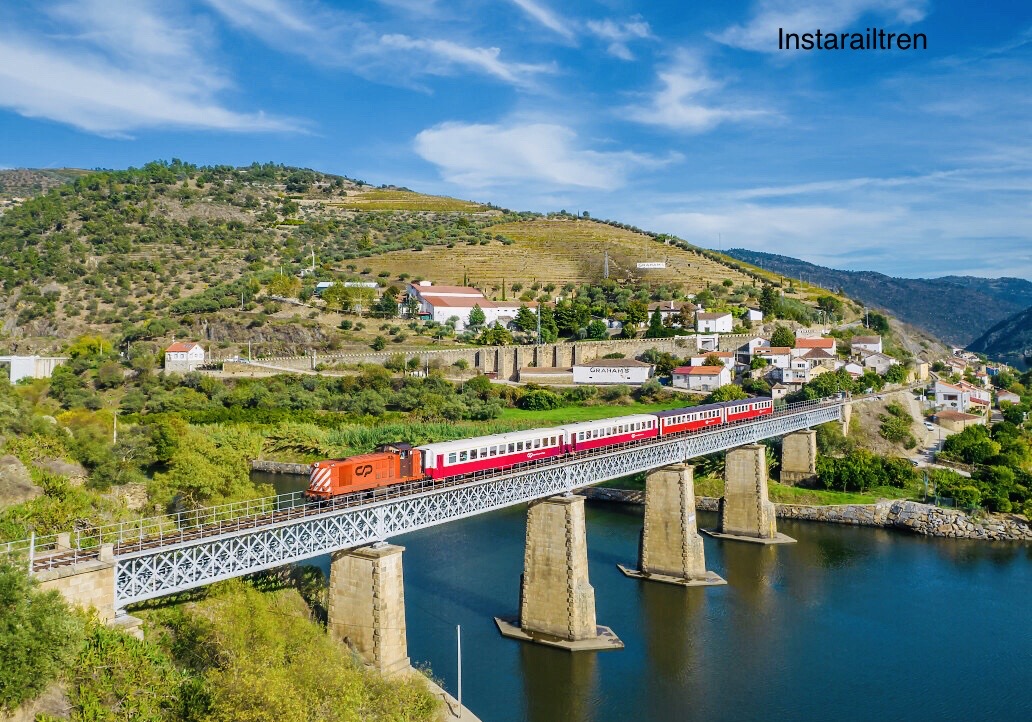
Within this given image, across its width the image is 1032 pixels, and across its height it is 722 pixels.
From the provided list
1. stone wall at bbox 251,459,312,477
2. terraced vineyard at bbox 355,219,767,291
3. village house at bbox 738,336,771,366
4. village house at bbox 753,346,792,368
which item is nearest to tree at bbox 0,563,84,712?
stone wall at bbox 251,459,312,477

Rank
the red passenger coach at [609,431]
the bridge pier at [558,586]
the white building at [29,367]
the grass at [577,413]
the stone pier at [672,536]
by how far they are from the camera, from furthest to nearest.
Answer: the white building at [29,367], the grass at [577,413], the stone pier at [672,536], the red passenger coach at [609,431], the bridge pier at [558,586]

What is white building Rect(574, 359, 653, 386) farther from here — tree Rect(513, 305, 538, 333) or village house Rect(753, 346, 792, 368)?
tree Rect(513, 305, 538, 333)

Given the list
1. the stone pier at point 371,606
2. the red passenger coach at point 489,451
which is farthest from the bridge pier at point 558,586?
the stone pier at point 371,606

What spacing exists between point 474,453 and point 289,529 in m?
7.91

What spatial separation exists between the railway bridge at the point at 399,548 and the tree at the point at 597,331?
42.4m

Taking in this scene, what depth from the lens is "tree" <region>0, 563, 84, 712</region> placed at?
1373cm

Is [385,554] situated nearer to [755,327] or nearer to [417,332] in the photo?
[417,332]

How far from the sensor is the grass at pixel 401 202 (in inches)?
6083

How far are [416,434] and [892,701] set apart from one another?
3739 centimetres

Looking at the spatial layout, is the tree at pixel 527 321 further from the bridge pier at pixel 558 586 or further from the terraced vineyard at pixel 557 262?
the bridge pier at pixel 558 586

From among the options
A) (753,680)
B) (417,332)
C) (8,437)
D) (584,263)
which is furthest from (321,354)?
(753,680)

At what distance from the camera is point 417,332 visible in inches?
3302

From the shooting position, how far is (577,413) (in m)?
63.7

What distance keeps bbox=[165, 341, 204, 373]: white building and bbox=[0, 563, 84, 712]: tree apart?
60.6m
